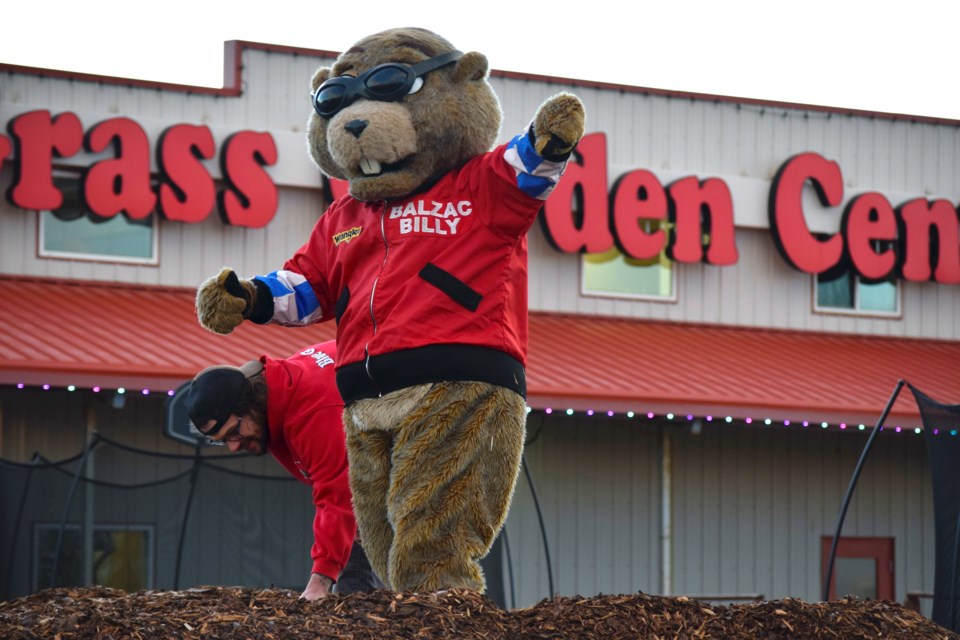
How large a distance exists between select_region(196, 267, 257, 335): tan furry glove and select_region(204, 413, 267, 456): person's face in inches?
18.3

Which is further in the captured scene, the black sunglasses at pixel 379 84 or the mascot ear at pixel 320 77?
the mascot ear at pixel 320 77

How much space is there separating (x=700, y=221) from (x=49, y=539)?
8.94m

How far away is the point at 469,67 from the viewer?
18.1ft

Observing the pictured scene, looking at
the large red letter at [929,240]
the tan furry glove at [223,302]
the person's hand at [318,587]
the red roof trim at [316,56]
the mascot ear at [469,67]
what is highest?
the red roof trim at [316,56]

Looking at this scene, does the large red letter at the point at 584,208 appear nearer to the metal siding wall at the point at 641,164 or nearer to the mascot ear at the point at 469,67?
the metal siding wall at the point at 641,164

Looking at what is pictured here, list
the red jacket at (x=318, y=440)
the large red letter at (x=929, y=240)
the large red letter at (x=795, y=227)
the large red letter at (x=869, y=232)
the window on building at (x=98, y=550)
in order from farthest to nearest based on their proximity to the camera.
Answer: the large red letter at (x=929, y=240) → the large red letter at (x=869, y=232) → the large red letter at (x=795, y=227) → the window on building at (x=98, y=550) → the red jacket at (x=318, y=440)

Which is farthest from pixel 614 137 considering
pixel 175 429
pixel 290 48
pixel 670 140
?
pixel 175 429

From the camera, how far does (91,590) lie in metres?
5.87

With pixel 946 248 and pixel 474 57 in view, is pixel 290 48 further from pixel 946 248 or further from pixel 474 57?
pixel 474 57

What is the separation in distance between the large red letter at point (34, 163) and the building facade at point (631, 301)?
0.02 meters

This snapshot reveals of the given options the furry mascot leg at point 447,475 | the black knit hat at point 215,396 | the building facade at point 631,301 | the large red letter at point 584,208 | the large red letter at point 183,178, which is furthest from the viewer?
the large red letter at point 584,208

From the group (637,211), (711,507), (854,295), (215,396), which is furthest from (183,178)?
(215,396)

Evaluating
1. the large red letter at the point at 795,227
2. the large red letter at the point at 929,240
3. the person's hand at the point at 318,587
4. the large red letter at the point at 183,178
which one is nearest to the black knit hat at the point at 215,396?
the person's hand at the point at 318,587

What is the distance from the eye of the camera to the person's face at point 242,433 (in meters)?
5.91
